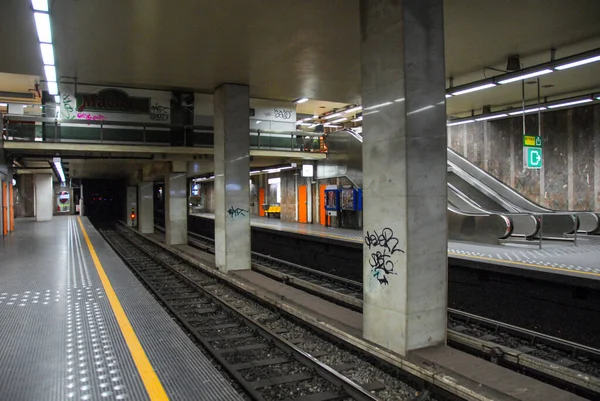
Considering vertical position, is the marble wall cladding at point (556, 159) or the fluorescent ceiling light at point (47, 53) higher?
the fluorescent ceiling light at point (47, 53)

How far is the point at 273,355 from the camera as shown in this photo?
20.4 ft

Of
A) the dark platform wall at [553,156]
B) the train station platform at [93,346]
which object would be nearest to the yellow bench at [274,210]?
the dark platform wall at [553,156]

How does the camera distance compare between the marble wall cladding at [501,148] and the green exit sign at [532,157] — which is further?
the marble wall cladding at [501,148]

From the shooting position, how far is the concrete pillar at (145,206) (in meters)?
26.2

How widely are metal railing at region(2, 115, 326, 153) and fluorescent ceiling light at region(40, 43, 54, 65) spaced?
4.51 metres

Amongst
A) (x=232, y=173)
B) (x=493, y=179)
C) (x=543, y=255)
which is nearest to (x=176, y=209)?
(x=232, y=173)

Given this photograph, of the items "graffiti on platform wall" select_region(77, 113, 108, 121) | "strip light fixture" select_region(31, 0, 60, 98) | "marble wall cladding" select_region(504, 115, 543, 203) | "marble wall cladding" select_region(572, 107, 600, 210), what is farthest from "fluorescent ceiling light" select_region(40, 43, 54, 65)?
"marble wall cladding" select_region(572, 107, 600, 210)

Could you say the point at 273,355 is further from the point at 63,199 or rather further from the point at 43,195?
the point at 63,199

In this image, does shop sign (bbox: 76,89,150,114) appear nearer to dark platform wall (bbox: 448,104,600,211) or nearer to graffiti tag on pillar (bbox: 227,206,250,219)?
graffiti tag on pillar (bbox: 227,206,250,219)

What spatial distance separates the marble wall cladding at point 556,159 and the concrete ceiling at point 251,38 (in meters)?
3.68

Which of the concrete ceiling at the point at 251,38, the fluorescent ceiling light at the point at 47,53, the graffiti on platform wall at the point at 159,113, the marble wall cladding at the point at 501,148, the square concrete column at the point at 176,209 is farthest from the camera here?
the square concrete column at the point at 176,209

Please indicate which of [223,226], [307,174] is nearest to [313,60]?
[223,226]

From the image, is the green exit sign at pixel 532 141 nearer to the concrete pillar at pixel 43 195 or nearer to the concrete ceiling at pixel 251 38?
the concrete ceiling at pixel 251 38

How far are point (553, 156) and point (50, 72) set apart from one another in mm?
15305
